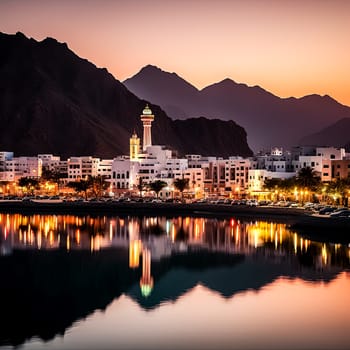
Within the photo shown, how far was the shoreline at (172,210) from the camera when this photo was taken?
70312mm

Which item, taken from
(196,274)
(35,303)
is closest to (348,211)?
(196,274)

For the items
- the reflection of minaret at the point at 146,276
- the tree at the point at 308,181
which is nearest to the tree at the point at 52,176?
the tree at the point at 308,181

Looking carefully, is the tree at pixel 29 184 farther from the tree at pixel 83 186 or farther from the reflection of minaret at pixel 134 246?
the reflection of minaret at pixel 134 246

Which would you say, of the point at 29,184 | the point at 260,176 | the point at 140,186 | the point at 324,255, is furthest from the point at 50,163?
the point at 324,255

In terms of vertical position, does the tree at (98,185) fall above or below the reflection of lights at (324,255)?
above

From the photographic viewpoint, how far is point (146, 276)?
42.7 meters

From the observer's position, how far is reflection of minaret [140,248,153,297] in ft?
124

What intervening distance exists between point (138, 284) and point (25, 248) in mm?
18105

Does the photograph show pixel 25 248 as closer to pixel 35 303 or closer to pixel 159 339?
pixel 35 303

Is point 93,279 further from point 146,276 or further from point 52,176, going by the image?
point 52,176

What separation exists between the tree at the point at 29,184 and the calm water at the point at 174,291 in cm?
6697

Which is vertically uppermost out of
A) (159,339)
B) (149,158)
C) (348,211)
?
(149,158)

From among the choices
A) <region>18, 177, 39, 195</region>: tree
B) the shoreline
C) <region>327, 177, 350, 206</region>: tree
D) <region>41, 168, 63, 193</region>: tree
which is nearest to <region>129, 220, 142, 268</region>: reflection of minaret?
the shoreline

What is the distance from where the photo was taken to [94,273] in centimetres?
4359
